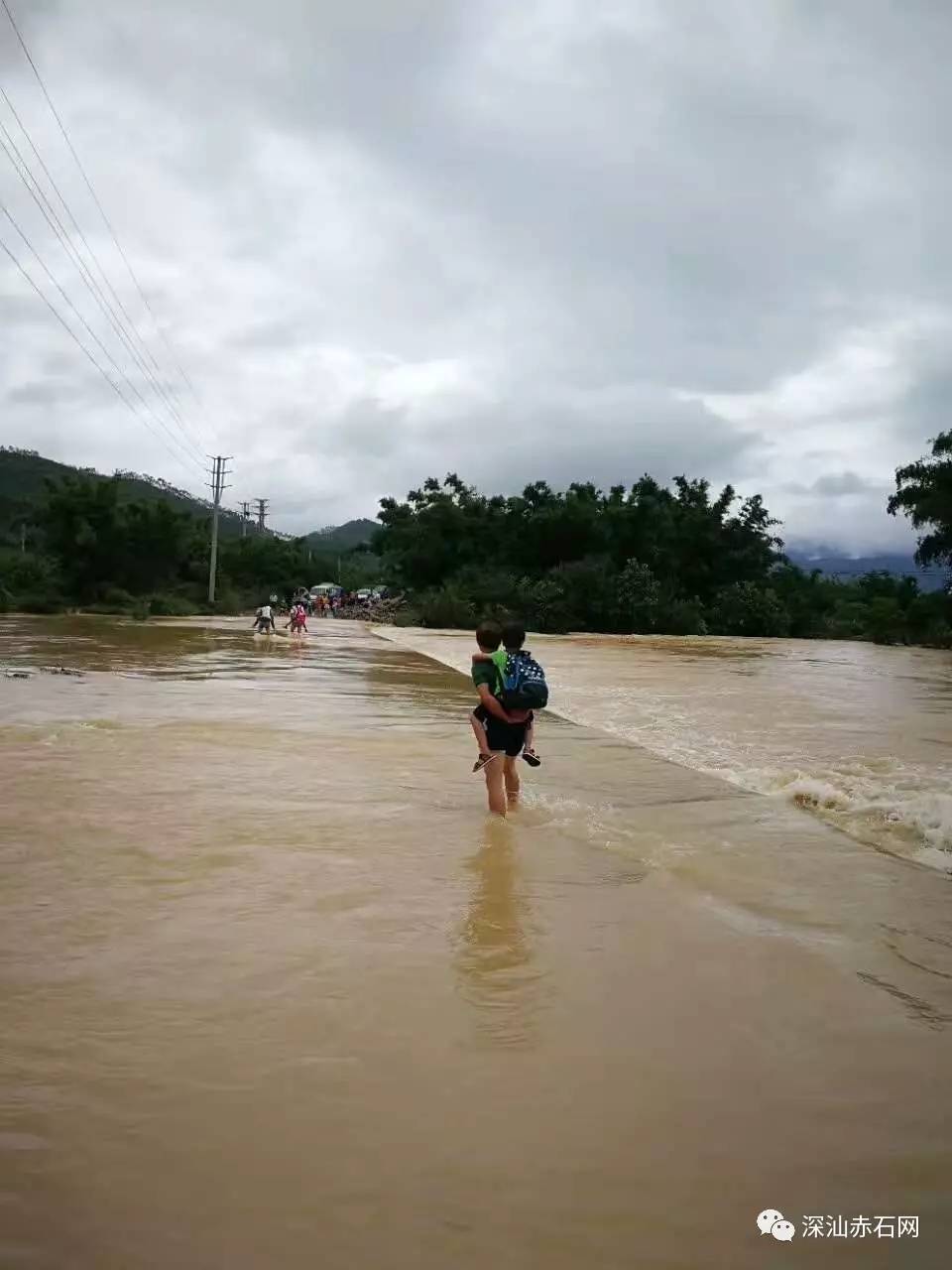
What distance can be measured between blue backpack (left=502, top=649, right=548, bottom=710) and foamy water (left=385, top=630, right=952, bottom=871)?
7.85ft

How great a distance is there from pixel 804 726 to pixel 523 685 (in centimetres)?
794

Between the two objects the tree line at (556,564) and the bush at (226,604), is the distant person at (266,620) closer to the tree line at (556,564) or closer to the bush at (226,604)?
the tree line at (556,564)

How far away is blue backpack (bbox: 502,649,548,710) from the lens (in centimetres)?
671

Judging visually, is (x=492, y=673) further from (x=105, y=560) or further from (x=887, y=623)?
(x=105, y=560)

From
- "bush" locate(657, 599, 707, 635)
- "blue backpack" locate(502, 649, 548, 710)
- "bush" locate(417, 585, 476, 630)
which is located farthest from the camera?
"bush" locate(417, 585, 476, 630)

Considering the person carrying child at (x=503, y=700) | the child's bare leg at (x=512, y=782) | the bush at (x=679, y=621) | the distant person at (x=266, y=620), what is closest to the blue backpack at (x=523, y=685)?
the person carrying child at (x=503, y=700)

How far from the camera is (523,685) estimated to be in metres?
6.74

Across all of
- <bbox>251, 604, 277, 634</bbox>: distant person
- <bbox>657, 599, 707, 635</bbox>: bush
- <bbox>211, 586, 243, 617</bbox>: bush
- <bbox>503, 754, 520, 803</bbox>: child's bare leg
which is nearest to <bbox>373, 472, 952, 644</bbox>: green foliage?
<bbox>657, 599, 707, 635</bbox>: bush

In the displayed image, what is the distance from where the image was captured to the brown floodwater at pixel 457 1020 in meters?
2.39

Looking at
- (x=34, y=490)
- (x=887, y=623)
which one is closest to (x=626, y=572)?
(x=887, y=623)

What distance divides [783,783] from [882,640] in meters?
43.9

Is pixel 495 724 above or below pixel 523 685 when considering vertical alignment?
below

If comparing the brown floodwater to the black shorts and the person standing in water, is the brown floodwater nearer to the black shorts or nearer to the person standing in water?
the person standing in water

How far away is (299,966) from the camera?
386 cm
